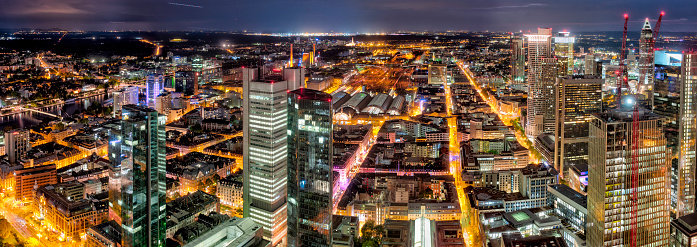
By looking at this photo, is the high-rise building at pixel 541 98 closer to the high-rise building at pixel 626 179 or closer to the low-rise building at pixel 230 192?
the high-rise building at pixel 626 179

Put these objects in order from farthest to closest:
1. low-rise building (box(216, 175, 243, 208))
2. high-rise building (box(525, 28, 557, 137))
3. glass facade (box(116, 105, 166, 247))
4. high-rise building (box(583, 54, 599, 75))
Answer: high-rise building (box(583, 54, 599, 75))
high-rise building (box(525, 28, 557, 137))
low-rise building (box(216, 175, 243, 208))
glass facade (box(116, 105, 166, 247))

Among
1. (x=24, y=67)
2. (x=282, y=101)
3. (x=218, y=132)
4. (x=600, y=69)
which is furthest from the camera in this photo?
(x=24, y=67)

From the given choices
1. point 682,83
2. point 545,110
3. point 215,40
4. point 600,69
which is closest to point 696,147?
point 682,83

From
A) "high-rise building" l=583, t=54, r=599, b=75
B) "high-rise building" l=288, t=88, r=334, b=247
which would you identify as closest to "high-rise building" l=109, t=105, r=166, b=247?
"high-rise building" l=288, t=88, r=334, b=247

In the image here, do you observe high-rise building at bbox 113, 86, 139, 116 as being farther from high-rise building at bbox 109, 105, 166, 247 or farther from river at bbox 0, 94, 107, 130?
high-rise building at bbox 109, 105, 166, 247

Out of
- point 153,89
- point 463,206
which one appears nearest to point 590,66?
point 463,206

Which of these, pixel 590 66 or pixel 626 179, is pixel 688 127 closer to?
pixel 626 179

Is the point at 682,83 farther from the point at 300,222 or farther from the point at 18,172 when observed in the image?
the point at 18,172
